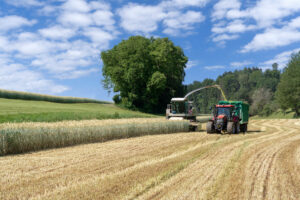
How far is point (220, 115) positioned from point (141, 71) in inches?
1124

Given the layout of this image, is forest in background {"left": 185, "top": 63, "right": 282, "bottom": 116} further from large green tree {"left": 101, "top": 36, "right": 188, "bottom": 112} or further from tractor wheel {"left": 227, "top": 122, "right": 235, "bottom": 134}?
tractor wheel {"left": 227, "top": 122, "right": 235, "bottom": 134}

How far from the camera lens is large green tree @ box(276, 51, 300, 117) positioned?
187 ft

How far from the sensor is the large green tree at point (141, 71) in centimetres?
4778

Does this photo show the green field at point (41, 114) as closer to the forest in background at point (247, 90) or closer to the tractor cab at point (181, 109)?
the tractor cab at point (181, 109)

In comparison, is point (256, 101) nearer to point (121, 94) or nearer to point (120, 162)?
point (121, 94)

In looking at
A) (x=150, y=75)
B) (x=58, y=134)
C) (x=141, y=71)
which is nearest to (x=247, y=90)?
(x=150, y=75)

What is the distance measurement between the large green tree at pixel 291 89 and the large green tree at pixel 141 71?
2234 cm

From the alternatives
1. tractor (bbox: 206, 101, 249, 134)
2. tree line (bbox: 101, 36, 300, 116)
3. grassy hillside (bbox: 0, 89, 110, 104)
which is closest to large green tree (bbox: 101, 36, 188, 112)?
tree line (bbox: 101, 36, 300, 116)

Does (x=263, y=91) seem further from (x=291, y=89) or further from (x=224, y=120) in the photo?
(x=224, y=120)

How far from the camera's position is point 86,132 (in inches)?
→ 600

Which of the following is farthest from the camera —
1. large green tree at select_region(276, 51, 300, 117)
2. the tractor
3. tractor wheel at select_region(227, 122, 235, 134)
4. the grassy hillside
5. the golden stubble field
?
large green tree at select_region(276, 51, 300, 117)

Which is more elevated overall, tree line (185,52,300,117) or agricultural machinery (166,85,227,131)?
tree line (185,52,300,117)

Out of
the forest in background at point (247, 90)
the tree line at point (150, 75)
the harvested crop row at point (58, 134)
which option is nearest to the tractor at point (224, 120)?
the harvested crop row at point (58, 134)

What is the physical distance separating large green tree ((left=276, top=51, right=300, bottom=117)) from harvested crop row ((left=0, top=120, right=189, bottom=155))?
4560 cm
